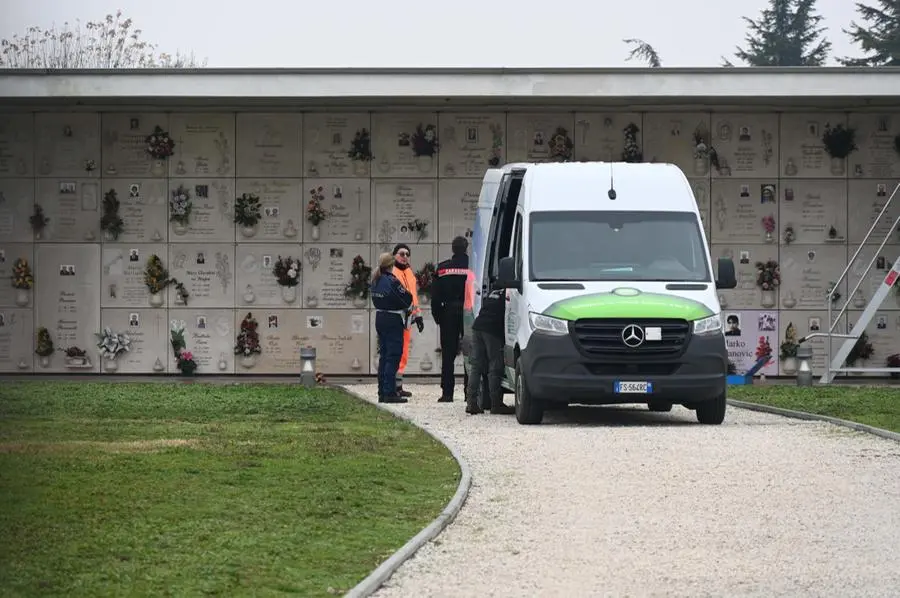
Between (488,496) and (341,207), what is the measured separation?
16735mm

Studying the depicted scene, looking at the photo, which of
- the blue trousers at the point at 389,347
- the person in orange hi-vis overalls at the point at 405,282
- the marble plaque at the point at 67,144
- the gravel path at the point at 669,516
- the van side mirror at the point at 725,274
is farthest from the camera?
the marble plaque at the point at 67,144

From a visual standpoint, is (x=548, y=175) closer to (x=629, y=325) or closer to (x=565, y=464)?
(x=629, y=325)

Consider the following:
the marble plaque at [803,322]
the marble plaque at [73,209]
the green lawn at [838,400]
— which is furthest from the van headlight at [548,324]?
Answer: the marble plaque at [73,209]

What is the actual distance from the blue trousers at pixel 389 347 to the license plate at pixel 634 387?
4.31 metres

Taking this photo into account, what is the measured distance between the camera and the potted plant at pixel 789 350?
28609 millimetres

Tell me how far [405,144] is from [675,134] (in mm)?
4335

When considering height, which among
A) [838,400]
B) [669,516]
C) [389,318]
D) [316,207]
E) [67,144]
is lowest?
[838,400]

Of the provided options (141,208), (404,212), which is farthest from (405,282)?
(141,208)

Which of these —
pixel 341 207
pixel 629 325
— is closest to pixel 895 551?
pixel 629 325

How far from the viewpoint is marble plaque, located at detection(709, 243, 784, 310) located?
28.6m

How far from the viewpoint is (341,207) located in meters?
28.6

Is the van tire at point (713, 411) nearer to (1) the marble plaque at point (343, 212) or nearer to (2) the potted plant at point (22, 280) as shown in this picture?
(1) the marble plaque at point (343, 212)

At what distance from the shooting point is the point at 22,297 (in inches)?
1132

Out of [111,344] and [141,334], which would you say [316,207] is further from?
[111,344]
